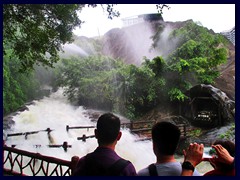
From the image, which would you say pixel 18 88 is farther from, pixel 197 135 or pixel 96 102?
pixel 197 135

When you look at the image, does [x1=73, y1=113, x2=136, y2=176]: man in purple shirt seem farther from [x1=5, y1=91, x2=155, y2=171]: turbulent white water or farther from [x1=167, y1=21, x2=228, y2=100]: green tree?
[x1=167, y1=21, x2=228, y2=100]: green tree

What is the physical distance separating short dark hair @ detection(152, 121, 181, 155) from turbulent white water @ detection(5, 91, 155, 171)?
0.95 meters

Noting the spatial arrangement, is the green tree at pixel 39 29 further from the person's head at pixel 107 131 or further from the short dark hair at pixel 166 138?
the short dark hair at pixel 166 138

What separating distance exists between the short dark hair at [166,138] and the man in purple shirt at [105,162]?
0.18 metres

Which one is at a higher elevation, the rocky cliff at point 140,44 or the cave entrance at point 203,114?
the rocky cliff at point 140,44

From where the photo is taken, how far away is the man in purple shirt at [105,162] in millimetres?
1332

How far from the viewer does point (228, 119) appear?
248 centimetres

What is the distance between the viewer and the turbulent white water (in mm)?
2293

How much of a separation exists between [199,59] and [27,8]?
163 centimetres

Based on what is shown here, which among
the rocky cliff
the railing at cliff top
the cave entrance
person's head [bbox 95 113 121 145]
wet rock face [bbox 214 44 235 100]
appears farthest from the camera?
the cave entrance

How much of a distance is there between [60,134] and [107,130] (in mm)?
1058

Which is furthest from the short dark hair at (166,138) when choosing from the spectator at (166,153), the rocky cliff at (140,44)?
the rocky cliff at (140,44)

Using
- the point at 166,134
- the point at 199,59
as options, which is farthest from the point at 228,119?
the point at 166,134

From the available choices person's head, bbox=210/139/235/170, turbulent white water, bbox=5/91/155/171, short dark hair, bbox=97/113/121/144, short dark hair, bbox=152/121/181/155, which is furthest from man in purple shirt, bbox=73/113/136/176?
turbulent white water, bbox=5/91/155/171
